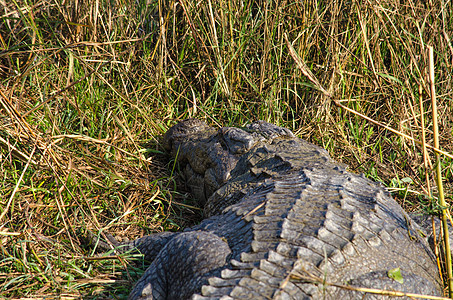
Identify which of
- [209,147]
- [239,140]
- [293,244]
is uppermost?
[293,244]

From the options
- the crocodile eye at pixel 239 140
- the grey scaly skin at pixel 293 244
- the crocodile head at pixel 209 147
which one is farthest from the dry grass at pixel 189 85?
the grey scaly skin at pixel 293 244

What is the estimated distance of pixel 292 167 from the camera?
8.94ft

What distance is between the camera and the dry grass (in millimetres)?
3113

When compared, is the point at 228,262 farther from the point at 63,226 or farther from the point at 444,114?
the point at 444,114

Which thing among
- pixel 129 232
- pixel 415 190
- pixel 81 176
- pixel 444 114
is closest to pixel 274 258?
pixel 129 232

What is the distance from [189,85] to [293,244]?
237cm

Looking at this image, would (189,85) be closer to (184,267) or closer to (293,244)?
(184,267)

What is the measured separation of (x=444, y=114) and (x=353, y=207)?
2.32m

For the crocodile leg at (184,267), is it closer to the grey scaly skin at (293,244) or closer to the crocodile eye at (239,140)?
the grey scaly skin at (293,244)

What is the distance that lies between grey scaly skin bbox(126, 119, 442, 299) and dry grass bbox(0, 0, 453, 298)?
72 cm

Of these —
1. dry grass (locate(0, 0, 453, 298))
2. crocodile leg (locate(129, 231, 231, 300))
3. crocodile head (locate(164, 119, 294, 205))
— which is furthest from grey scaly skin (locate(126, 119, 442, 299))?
dry grass (locate(0, 0, 453, 298))

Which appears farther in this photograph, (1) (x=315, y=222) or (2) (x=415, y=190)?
(2) (x=415, y=190)

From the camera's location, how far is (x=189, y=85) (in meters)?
3.87

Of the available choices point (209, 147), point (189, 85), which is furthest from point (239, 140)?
point (189, 85)
